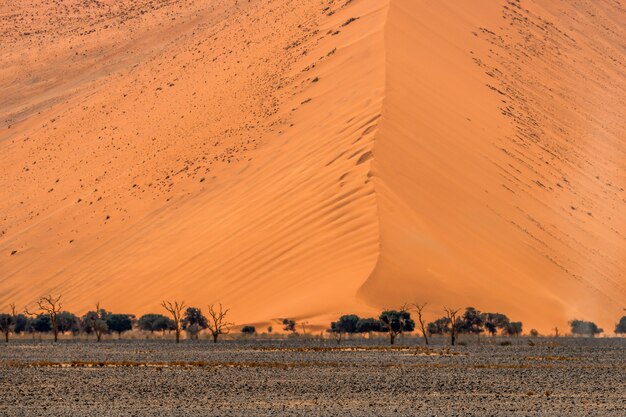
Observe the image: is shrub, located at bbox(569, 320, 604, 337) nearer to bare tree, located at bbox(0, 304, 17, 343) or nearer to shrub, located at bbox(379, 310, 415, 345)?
shrub, located at bbox(379, 310, 415, 345)

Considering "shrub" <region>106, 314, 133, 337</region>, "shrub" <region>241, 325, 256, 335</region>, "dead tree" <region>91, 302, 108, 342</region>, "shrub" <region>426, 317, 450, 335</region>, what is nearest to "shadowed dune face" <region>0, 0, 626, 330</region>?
"shrub" <region>426, 317, 450, 335</region>

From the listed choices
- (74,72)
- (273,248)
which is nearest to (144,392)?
(273,248)

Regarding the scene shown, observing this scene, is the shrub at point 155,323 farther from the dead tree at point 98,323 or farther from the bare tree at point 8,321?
the bare tree at point 8,321

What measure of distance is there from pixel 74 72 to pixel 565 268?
248 ft

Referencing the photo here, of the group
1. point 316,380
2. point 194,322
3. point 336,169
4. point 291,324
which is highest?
point 336,169

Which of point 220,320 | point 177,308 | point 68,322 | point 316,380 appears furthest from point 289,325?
point 316,380

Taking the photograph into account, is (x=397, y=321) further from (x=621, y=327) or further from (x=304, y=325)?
(x=621, y=327)

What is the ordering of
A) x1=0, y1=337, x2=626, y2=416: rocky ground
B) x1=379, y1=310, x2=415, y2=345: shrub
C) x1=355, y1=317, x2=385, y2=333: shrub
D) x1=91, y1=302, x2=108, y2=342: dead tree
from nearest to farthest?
x1=0, y1=337, x2=626, y2=416: rocky ground
x1=355, y1=317, x2=385, y2=333: shrub
x1=379, y1=310, x2=415, y2=345: shrub
x1=91, y1=302, x2=108, y2=342: dead tree

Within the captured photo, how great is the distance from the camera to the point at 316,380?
38.0 metres

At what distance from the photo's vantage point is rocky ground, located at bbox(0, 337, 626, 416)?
97.8ft

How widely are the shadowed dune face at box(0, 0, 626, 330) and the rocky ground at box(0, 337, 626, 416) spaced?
15.4 m

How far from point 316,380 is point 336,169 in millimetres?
45033

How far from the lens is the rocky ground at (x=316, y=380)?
29.8 metres

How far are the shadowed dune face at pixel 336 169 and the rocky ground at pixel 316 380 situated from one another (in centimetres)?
1536
